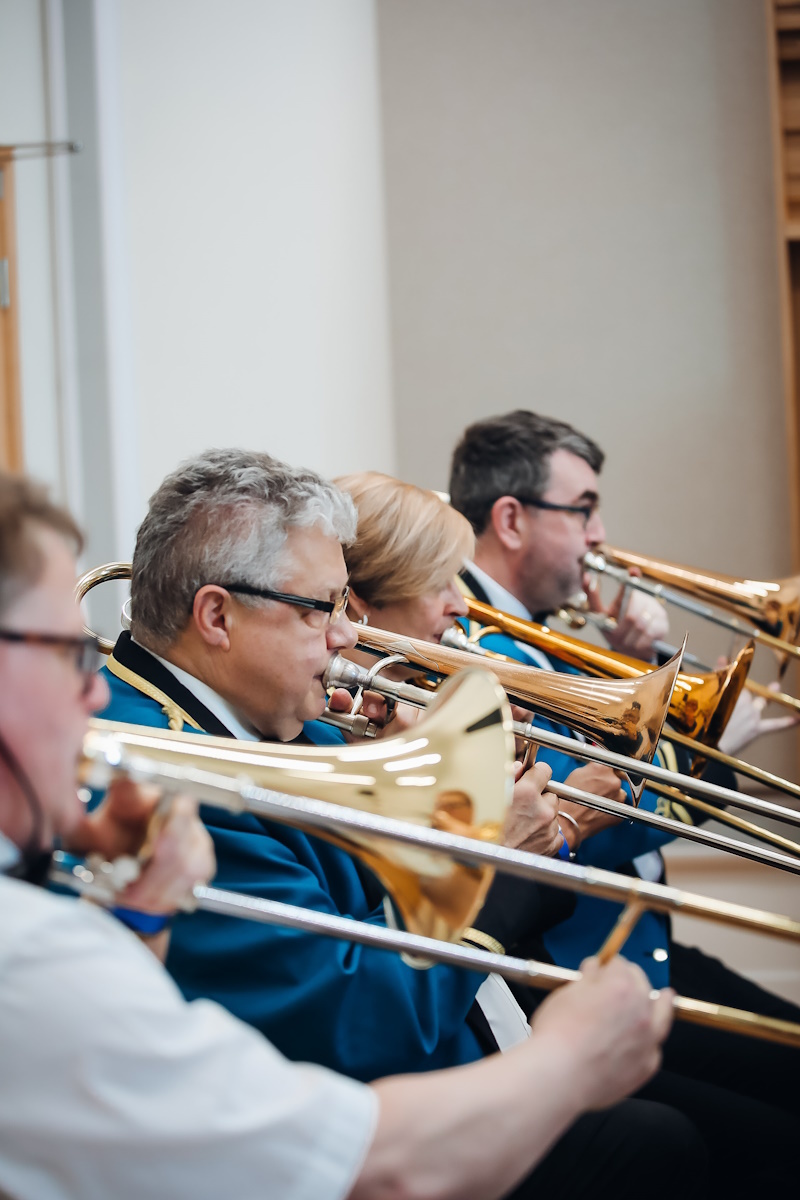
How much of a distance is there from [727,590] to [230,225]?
5.21ft

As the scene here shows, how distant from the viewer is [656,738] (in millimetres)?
1658

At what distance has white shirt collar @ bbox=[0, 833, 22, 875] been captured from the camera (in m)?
0.78

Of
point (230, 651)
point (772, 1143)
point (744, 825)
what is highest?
point (230, 651)

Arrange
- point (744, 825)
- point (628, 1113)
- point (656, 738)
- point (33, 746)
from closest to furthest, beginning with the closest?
point (33, 746), point (628, 1113), point (656, 738), point (744, 825)

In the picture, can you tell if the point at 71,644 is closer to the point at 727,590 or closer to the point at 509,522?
the point at 509,522

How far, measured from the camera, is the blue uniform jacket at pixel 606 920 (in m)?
1.91

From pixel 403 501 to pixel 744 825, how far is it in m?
0.76

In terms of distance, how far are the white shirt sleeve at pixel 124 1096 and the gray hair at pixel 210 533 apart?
743 mm

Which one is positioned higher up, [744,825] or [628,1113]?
[744,825]

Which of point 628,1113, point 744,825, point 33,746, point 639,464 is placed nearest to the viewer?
point 33,746

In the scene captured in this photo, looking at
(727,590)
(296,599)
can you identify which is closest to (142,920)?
(296,599)

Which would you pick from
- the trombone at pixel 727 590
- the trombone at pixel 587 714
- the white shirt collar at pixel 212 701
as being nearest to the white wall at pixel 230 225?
the trombone at pixel 727 590

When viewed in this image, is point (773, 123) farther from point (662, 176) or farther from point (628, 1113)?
point (628, 1113)

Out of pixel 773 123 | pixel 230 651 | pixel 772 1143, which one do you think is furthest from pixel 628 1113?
pixel 773 123
